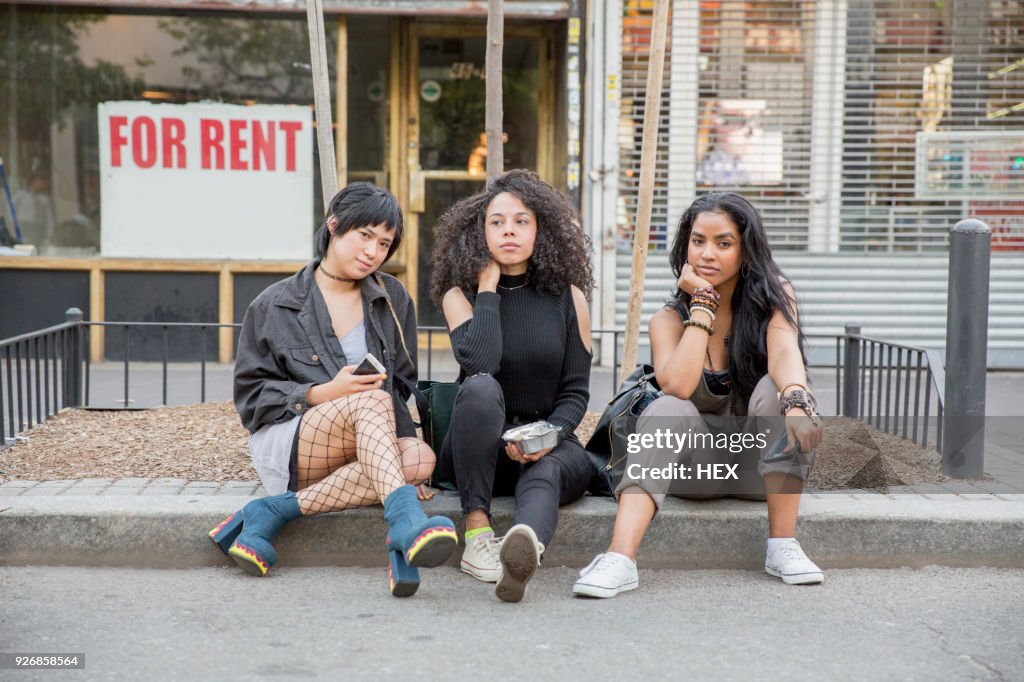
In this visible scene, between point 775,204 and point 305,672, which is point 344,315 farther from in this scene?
point 775,204

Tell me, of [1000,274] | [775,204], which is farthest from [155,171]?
[1000,274]

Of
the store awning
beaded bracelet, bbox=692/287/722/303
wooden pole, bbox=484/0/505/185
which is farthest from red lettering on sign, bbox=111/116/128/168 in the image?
beaded bracelet, bbox=692/287/722/303

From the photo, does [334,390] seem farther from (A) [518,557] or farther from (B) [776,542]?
(B) [776,542]

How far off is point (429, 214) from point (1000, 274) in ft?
16.8

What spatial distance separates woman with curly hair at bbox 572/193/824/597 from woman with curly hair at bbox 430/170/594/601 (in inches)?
11.6

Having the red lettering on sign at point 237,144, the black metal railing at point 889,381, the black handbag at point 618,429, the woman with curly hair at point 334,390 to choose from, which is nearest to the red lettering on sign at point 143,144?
the red lettering on sign at point 237,144

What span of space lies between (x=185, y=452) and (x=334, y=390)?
179 cm

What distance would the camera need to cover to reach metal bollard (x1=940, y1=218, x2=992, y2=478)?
494 centimetres

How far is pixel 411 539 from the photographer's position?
11.6 ft

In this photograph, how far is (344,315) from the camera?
4.27 meters

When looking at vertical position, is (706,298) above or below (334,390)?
above

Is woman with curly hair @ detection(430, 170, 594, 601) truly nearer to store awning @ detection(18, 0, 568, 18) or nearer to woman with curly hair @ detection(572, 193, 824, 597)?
woman with curly hair @ detection(572, 193, 824, 597)

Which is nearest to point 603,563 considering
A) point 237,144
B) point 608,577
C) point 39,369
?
point 608,577

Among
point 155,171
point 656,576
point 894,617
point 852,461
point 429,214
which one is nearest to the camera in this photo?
point 894,617
